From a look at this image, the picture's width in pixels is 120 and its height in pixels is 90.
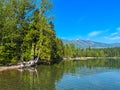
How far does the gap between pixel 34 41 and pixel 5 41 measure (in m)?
10.9

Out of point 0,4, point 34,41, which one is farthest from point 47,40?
point 0,4

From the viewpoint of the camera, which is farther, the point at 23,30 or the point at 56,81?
the point at 23,30

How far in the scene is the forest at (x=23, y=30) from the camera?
180ft

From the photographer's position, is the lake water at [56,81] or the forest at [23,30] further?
the forest at [23,30]

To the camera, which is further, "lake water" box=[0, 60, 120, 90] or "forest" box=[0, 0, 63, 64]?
"forest" box=[0, 0, 63, 64]

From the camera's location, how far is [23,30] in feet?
205

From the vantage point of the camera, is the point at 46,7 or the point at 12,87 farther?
the point at 46,7

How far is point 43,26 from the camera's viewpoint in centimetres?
6338

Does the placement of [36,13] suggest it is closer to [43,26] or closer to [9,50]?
[43,26]

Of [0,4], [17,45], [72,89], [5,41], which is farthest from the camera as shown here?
[17,45]

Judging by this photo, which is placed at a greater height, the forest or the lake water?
the forest

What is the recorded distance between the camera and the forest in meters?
54.9

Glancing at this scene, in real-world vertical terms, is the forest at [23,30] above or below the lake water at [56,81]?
above

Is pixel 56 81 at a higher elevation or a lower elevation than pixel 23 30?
lower
